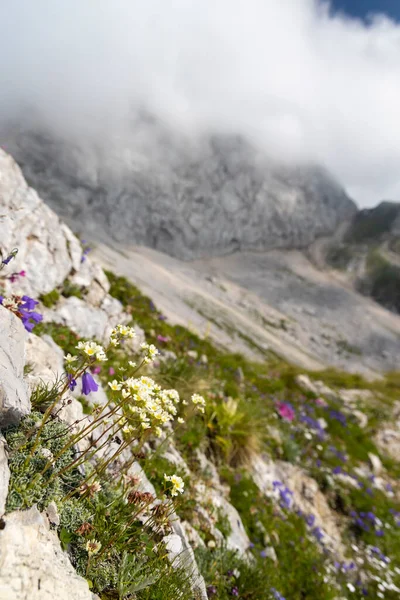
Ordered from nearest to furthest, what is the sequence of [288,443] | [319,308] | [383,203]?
[288,443], [319,308], [383,203]

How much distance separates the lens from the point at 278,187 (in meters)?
112

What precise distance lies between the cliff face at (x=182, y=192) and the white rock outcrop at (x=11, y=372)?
240ft

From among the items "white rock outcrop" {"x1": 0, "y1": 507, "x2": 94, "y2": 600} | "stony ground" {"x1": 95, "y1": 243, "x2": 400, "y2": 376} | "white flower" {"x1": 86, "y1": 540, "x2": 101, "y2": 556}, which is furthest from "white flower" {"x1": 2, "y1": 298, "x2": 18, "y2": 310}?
"stony ground" {"x1": 95, "y1": 243, "x2": 400, "y2": 376}

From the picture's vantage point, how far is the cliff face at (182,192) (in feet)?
257

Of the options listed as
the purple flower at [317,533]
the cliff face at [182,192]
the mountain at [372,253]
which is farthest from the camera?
the mountain at [372,253]

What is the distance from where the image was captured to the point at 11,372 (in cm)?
253

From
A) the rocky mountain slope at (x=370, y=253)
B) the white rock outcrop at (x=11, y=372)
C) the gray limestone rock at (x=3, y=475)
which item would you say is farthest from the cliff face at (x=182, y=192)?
the gray limestone rock at (x=3, y=475)

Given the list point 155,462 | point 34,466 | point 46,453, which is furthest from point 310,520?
point 34,466

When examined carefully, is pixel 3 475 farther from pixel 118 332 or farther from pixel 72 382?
pixel 118 332

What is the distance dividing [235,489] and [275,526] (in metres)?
1.01

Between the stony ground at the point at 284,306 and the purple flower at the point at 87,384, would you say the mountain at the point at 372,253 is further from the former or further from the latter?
the purple flower at the point at 87,384

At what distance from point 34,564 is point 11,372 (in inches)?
49.8

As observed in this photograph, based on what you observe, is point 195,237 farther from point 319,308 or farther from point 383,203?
point 383,203

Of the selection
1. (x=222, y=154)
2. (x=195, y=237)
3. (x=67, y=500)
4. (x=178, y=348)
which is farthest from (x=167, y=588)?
(x=222, y=154)
